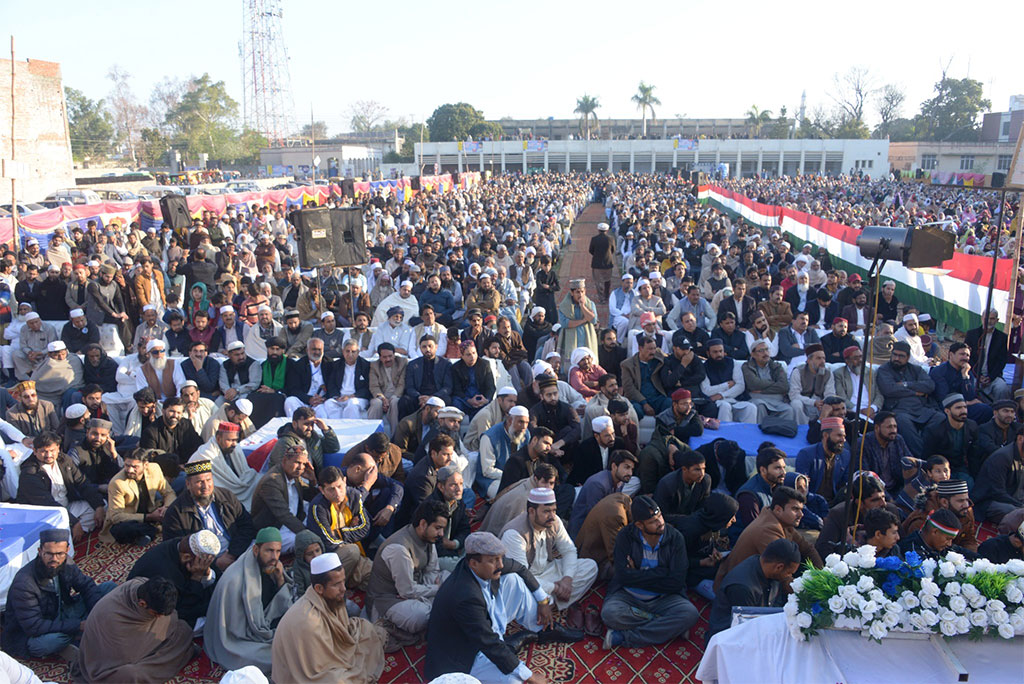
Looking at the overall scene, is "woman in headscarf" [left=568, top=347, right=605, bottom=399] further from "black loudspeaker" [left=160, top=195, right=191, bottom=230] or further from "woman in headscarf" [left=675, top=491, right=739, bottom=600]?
"black loudspeaker" [left=160, top=195, right=191, bottom=230]

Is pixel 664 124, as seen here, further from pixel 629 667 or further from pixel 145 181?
pixel 629 667

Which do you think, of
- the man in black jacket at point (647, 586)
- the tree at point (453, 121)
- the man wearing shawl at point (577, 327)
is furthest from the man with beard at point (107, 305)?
the tree at point (453, 121)

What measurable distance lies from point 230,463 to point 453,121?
195 ft

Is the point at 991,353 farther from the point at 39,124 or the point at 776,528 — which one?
the point at 39,124

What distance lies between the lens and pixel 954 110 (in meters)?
60.8

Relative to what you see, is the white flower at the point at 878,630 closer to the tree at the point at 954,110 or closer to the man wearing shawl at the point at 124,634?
the man wearing shawl at the point at 124,634

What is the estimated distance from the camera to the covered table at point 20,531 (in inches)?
177

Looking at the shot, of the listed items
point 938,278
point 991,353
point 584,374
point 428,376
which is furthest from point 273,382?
point 938,278

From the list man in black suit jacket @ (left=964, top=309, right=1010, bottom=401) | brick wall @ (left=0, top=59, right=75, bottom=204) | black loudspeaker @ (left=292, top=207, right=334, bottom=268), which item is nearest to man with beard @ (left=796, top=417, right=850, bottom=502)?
man in black suit jacket @ (left=964, top=309, right=1010, bottom=401)

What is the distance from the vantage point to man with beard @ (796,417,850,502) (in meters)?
5.03

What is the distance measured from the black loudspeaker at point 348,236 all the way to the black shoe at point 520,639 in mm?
5136

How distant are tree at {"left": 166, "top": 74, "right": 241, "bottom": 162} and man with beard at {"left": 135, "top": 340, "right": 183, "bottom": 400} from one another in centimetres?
6288

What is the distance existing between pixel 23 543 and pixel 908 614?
15.9 ft

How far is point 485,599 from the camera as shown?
12.0ft
